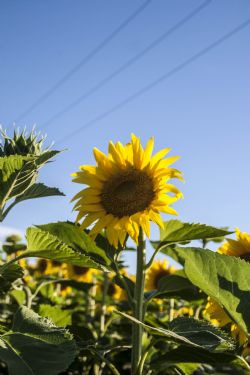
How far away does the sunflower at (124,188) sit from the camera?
2.00m

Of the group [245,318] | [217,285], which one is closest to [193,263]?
[217,285]

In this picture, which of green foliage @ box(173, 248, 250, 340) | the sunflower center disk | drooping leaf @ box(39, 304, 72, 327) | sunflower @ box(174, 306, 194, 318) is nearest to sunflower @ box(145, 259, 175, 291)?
sunflower @ box(174, 306, 194, 318)

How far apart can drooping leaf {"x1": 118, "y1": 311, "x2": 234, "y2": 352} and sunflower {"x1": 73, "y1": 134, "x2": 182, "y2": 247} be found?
1.41 ft

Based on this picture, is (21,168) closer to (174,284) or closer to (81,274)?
(174,284)

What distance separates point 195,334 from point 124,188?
78cm

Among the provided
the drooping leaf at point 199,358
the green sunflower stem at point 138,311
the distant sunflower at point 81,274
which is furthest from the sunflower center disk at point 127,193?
the distant sunflower at point 81,274

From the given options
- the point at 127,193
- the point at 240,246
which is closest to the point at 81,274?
the point at 240,246

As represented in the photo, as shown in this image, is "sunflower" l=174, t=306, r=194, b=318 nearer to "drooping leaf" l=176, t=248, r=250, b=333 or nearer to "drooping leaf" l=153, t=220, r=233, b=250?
"drooping leaf" l=153, t=220, r=233, b=250

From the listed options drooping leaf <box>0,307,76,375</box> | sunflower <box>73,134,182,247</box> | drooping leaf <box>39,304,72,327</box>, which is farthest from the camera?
drooping leaf <box>39,304,72,327</box>

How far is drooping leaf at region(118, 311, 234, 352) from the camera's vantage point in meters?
1.38

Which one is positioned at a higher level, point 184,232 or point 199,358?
point 184,232

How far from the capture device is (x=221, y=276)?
1596 mm

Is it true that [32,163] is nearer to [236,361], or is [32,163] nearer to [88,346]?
[88,346]

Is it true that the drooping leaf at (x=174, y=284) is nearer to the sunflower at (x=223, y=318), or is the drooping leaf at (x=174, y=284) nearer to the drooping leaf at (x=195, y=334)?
the sunflower at (x=223, y=318)
